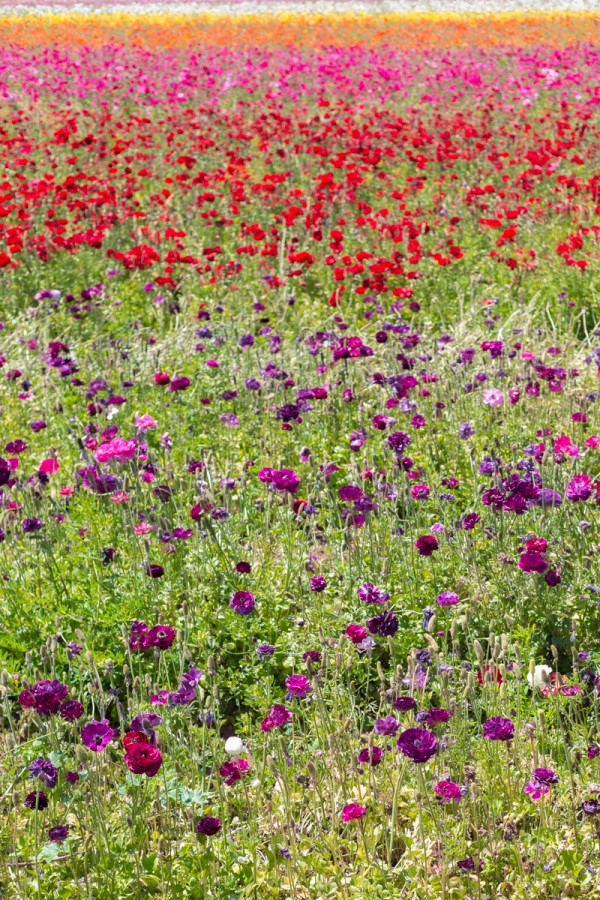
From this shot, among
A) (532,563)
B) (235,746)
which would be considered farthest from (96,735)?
(532,563)

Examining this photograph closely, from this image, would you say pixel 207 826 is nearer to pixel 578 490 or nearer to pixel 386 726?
pixel 386 726

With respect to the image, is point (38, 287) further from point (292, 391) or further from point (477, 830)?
point (477, 830)

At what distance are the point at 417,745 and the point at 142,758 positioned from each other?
0.57 m

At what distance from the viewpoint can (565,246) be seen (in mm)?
5719

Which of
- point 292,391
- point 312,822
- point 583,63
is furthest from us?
point 583,63

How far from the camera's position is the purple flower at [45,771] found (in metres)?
2.07

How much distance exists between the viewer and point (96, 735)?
2.18 metres

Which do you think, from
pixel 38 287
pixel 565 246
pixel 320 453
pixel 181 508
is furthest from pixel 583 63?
pixel 181 508

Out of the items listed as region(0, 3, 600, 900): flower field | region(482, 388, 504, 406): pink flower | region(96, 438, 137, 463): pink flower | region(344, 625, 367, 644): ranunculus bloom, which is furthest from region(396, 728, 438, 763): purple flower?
region(482, 388, 504, 406): pink flower

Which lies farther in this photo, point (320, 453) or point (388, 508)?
point (320, 453)

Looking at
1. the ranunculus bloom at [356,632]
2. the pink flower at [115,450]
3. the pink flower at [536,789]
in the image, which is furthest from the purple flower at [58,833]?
the pink flower at [115,450]

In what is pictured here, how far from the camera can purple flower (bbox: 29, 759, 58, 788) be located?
2.07m

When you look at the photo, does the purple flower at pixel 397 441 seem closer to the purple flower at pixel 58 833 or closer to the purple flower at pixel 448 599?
the purple flower at pixel 448 599

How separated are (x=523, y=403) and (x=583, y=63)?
1180cm
